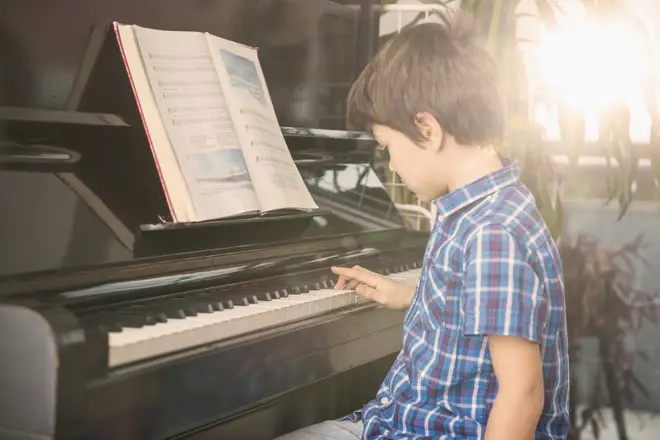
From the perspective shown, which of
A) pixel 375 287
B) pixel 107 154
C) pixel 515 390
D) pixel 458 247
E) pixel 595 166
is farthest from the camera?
pixel 595 166

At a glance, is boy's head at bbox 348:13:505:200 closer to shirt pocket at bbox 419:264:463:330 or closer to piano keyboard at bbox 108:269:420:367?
shirt pocket at bbox 419:264:463:330

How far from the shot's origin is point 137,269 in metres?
1.30

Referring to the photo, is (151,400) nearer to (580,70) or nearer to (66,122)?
(66,122)

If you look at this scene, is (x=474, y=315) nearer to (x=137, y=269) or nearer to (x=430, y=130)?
(x=430, y=130)

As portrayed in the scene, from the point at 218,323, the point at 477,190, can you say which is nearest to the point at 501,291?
the point at 477,190

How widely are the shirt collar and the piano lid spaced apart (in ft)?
1.62

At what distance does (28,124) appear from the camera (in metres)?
1.31

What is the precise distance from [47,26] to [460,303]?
0.86m

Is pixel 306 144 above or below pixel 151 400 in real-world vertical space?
above

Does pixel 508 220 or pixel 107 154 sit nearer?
pixel 508 220

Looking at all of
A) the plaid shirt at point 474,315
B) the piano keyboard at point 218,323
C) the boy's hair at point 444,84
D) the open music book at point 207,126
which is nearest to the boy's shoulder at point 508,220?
the plaid shirt at point 474,315

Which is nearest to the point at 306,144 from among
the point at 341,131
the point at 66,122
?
the point at 341,131

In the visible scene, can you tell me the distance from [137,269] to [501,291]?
60 centimetres

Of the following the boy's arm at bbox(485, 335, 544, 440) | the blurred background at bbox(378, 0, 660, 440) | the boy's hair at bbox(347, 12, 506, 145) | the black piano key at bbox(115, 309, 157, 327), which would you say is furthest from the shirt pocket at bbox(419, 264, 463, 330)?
the blurred background at bbox(378, 0, 660, 440)
